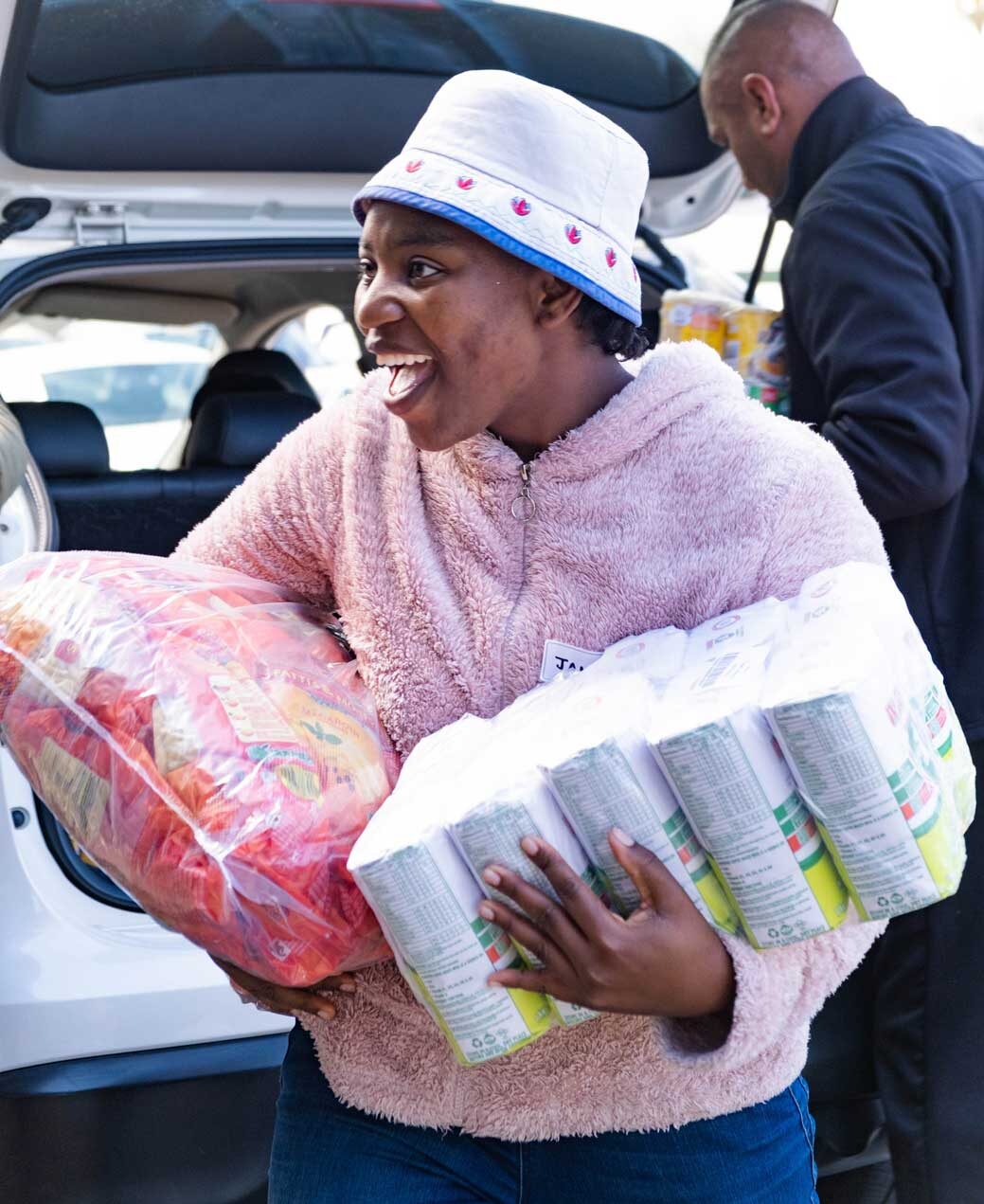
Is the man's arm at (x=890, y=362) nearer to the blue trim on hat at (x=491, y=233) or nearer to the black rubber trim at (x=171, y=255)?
the blue trim on hat at (x=491, y=233)

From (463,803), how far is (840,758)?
0.29m

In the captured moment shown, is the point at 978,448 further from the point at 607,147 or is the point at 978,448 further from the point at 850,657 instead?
the point at 850,657

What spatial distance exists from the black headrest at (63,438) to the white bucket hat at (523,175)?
1.91m

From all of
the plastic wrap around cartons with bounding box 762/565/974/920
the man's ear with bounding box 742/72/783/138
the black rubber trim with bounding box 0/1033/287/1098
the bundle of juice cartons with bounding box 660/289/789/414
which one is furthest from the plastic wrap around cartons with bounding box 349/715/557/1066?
the man's ear with bounding box 742/72/783/138

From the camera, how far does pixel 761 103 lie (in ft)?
8.19

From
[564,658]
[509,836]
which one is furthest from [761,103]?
[509,836]

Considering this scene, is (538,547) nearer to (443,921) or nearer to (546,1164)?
(443,921)

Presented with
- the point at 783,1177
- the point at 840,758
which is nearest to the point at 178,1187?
the point at 783,1177

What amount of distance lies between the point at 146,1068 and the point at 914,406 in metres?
1.39

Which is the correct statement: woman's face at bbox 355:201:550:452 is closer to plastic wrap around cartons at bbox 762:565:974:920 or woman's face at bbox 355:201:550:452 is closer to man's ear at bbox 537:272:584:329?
man's ear at bbox 537:272:584:329

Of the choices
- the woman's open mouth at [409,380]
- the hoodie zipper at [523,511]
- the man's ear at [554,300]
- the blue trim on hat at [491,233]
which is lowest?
the hoodie zipper at [523,511]

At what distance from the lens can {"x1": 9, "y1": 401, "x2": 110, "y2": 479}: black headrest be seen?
3145mm

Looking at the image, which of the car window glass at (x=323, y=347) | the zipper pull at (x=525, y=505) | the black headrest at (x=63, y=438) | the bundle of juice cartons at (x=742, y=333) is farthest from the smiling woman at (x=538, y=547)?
the car window glass at (x=323, y=347)

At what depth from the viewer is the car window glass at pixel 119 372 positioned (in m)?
3.68
